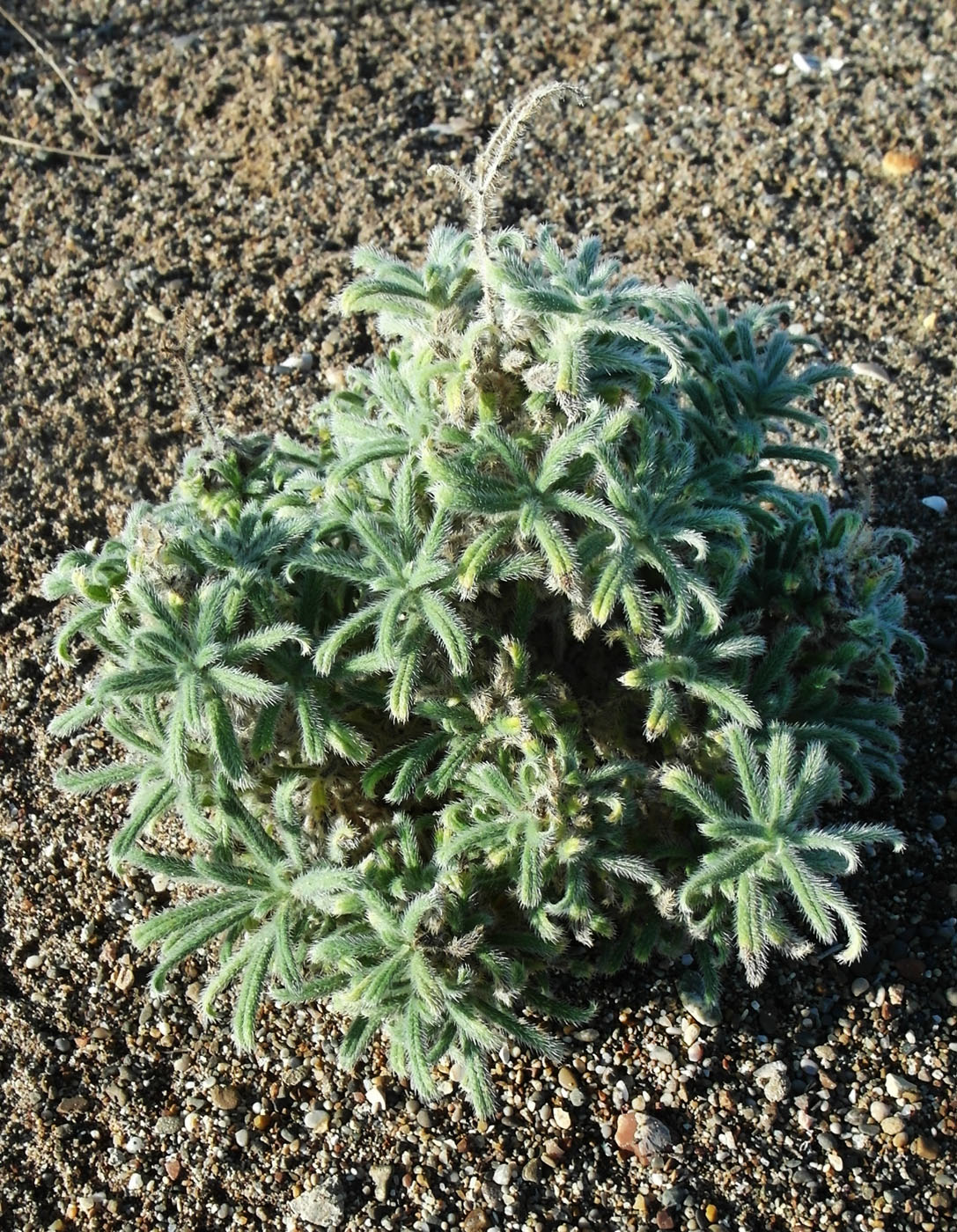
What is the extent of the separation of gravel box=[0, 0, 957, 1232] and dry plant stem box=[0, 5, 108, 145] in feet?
0.19

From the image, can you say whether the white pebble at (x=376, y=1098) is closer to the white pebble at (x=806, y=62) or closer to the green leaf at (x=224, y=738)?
the green leaf at (x=224, y=738)

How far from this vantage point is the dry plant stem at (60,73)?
5152 mm

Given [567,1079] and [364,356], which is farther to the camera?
[364,356]

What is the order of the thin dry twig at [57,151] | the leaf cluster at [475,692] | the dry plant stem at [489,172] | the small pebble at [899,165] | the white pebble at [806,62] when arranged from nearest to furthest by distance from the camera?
the dry plant stem at [489,172]
the leaf cluster at [475,692]
the small pebble at [899,165]
the thin dry twig at [57,151]
the white pebble at [806,62]

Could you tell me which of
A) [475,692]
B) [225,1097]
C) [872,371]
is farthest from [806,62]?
[225,1097]

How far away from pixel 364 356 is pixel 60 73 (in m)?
1.96

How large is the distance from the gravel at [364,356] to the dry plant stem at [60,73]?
57mm

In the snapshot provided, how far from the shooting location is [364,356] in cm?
447

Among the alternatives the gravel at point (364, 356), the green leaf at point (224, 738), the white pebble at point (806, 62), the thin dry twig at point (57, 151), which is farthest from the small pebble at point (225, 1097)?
the white pebble at point (806, 62)

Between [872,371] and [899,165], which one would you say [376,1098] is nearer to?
[872,371]

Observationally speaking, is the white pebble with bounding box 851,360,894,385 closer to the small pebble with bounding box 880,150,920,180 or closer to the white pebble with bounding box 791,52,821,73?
the small pebble with bounding box 880,150,920,180

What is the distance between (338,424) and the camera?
305 cm

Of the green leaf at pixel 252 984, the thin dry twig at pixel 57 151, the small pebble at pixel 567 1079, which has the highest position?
the thin dry twig at pixel 57 151

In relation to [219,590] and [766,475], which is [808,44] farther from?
[219,590]
